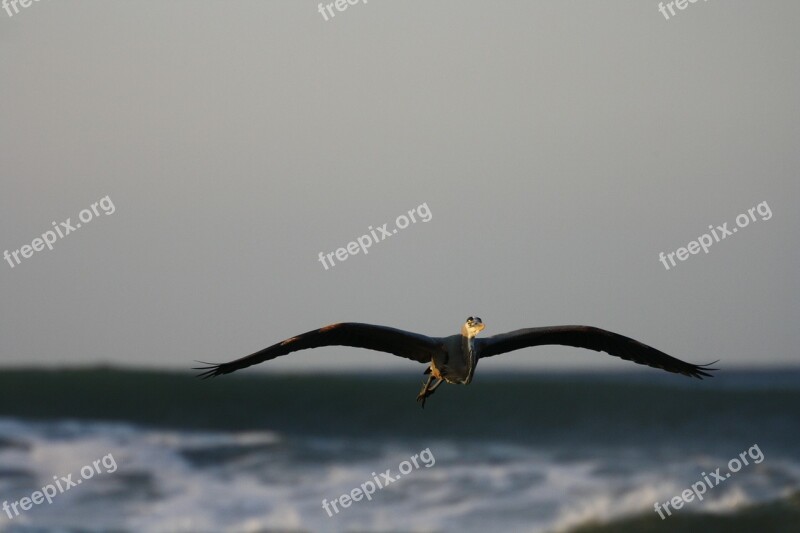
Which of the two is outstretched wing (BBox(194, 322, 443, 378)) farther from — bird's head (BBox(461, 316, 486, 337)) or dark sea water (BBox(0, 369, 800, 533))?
dark sea water (BBox(0, 369, 800, 533))

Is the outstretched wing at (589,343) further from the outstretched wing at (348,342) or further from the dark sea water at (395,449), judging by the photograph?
the dark sea water at (395,449)

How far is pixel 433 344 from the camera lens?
834 inches

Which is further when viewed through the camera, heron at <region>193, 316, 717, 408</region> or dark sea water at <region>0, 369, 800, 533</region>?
dark sea water at <region>0, 369, 800, 533</region>

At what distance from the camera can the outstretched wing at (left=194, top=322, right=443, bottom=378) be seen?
21.2 meters

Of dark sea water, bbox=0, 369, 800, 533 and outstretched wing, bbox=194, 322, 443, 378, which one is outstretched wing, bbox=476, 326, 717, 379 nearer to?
outstretched wing, bbox=194, 322, 443, 378

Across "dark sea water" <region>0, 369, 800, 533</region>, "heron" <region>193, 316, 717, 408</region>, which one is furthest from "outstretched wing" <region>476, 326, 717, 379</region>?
"dark sea water" <region>0, 369, 800, 533</region>

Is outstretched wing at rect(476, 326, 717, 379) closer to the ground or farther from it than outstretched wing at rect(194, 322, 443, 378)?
closer to the ground

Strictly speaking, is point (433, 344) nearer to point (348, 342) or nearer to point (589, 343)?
point (348, 342)

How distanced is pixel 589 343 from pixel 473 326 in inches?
113

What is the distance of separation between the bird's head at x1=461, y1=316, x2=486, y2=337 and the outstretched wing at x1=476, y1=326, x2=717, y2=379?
0.64 m

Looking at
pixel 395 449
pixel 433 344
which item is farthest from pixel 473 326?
pixel 395 449

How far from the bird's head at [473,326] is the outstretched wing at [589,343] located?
64cm

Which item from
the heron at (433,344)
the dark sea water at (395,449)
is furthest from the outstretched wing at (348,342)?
the dark sea water at (395,449)

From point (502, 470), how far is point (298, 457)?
8047 millimetres
